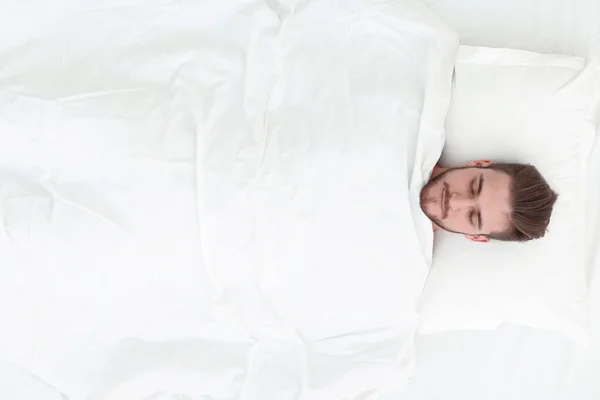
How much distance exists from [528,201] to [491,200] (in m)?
0.07

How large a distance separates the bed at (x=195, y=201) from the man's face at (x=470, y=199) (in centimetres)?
4

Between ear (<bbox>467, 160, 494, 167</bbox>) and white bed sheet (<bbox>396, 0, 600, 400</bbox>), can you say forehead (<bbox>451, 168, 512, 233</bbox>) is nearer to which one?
ear (<bbox>467, 160, 494, 167</bbox>)

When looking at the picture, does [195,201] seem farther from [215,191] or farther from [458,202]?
[458,202]

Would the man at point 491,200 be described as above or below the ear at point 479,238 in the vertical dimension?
above

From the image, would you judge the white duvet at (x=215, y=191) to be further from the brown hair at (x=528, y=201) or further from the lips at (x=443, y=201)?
the brown hair at (x=528, y=201)

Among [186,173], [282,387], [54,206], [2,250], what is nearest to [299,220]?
[186,173]

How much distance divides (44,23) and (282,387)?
0.90 metres

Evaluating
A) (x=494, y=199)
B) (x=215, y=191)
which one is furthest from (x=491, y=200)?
(x=215, y=191)

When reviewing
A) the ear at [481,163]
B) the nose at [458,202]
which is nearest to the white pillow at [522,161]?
the ear at [481,163]

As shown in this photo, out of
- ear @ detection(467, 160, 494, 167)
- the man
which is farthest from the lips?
ear @ detection(467, 160, 494, 167)

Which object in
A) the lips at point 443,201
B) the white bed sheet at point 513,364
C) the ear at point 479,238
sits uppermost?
the lips at point 443,201

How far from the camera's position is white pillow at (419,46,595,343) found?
A: 1.39 metres

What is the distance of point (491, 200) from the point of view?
1.34m

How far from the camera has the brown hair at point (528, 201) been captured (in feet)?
4.34
